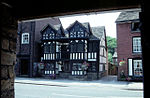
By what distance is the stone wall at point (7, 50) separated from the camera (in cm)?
204

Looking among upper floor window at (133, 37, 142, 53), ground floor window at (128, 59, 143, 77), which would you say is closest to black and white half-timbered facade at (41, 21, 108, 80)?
ground floor window at (128, 59, 143, 77)

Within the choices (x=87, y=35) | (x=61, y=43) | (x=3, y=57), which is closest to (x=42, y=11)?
(x=3, y=57)

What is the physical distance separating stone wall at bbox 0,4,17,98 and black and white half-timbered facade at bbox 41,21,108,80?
17.6m

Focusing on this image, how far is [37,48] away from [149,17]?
23.0 m

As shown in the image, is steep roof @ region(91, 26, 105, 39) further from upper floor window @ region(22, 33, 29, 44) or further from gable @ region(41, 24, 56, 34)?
upper floor window @ region(22, 33, 29, 44)

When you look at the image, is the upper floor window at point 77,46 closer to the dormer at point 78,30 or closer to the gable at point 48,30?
the dormer at point 78,30

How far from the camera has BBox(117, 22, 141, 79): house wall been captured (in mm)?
17781

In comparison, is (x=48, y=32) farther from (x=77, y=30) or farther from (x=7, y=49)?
(x=7, y=49)

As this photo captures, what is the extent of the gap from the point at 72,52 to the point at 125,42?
23.7 feet

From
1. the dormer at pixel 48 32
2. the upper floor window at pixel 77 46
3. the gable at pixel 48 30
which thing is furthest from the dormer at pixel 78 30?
the gable at pixel 48 30

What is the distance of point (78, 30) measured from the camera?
2073 cm

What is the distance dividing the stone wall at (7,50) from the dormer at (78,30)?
1836cm

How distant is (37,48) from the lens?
23359 mm

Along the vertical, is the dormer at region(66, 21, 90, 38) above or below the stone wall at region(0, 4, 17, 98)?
above
